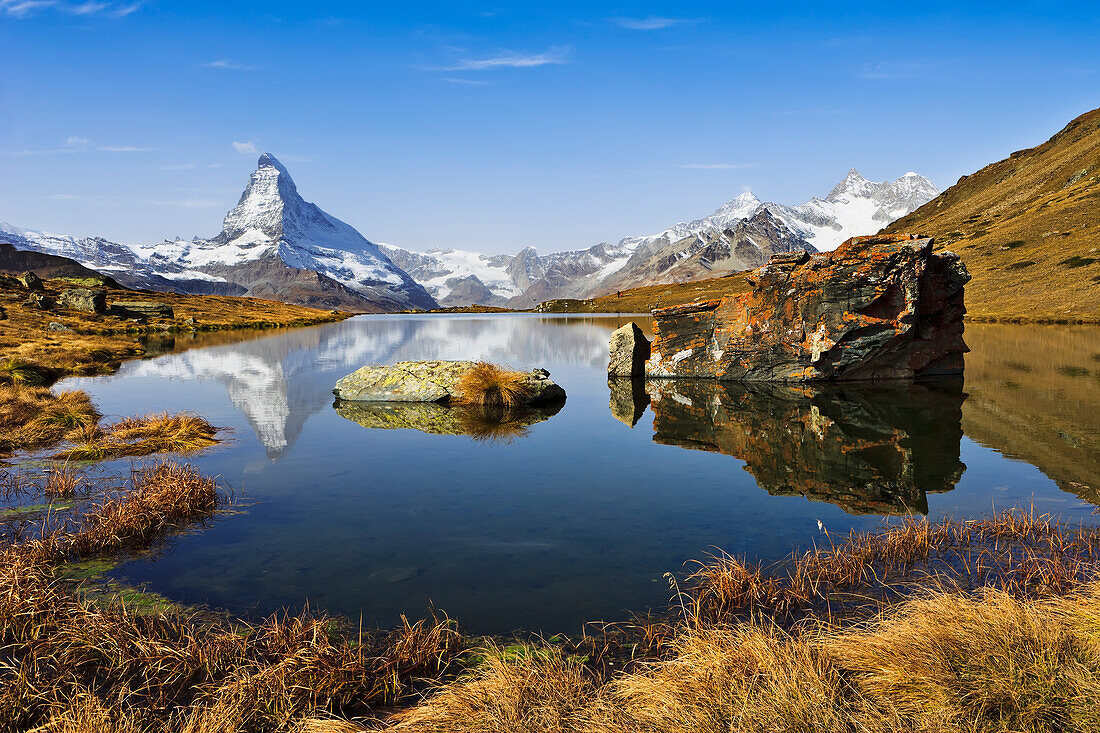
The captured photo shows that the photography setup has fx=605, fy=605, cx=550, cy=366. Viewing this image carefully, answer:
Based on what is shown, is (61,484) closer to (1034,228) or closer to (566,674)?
(566,674)

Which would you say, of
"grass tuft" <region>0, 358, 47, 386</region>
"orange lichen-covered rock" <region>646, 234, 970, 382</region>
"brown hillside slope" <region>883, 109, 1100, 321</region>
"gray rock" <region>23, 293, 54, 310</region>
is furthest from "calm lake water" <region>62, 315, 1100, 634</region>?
"gray rock" <region>23, 293, 54, 310</region>

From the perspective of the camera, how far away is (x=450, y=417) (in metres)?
17.3

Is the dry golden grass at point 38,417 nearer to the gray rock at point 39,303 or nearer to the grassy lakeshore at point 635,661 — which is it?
the grassy lakeshore at point 635,661

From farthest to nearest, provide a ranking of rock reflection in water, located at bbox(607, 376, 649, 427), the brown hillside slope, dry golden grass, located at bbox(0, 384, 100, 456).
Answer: the brown hillside slope < rock reflection in water, located at bbox(607, 376, 649, 427) < dry golden grass, located at bbox(0, 384, 100, 456)

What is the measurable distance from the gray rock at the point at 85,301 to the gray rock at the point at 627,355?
6976cm

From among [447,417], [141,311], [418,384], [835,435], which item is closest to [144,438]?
[447,417]

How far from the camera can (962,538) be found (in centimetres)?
776

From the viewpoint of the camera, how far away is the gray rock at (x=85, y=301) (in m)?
70.4

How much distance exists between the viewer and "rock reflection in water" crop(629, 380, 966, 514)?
33.5 ft

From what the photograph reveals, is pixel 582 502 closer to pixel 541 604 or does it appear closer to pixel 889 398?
pixel 541 604

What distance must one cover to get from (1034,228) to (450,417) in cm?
12079

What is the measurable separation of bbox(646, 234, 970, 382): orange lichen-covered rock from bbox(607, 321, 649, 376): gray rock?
2.59ft

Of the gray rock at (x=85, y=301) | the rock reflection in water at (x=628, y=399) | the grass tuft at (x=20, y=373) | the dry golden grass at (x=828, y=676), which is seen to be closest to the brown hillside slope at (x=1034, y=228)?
the rock reflection in water at (x=628, y=399)

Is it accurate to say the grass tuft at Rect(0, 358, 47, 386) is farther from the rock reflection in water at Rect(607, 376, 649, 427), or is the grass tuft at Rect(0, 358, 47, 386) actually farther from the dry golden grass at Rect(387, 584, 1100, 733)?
the dry golden grass at Rect(387, 584, 1100, 733)
